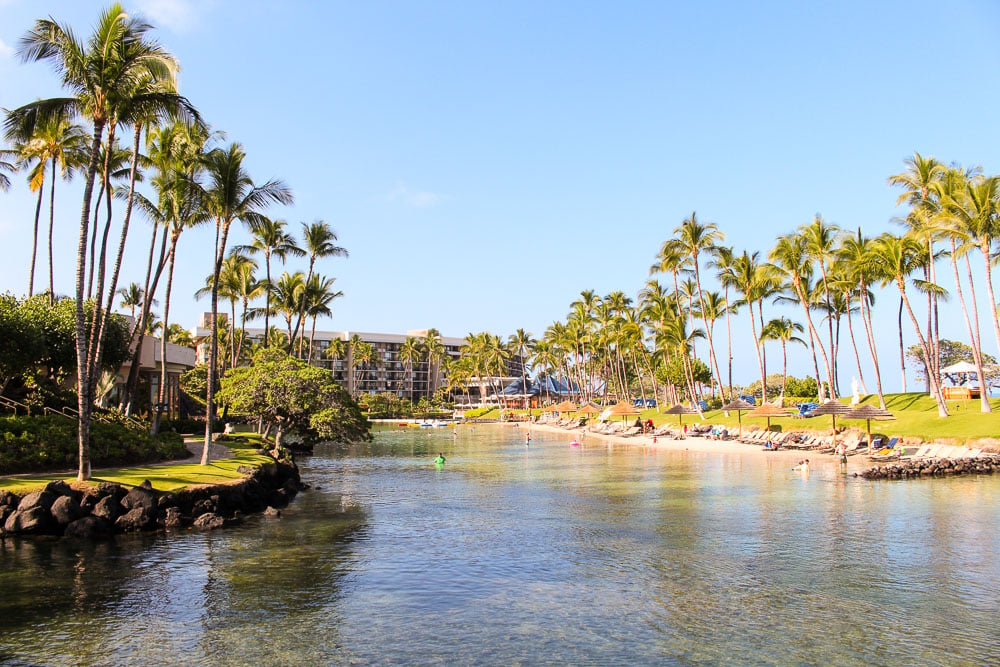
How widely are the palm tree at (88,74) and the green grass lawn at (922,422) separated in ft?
133

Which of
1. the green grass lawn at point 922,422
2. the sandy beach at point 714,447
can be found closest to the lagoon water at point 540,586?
the green grass lawn at point 922,422

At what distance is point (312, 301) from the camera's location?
63250 millimetres

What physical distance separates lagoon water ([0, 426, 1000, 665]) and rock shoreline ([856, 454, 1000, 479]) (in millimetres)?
3655

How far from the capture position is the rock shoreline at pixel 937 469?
3198cm

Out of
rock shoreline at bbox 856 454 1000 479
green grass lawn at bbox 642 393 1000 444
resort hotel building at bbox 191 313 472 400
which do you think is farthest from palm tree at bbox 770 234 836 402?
resort hotel building at bbox 191 313 472 400

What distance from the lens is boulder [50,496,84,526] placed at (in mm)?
20359

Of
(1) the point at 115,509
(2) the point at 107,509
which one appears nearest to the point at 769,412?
(1) the point at 115,509

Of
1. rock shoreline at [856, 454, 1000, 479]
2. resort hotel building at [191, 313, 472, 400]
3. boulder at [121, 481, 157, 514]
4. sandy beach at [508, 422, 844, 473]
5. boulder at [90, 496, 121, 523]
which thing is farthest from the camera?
resort hotel building at [191, 313, 472, 400]

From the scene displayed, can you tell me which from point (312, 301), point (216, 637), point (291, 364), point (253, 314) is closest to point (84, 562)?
point (216, 637)

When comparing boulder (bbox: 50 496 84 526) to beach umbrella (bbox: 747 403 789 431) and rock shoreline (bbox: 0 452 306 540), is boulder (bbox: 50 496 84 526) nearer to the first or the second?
rock shoreline (bbox: 0 452 306 540)

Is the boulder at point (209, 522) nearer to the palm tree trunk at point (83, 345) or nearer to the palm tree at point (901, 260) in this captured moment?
the palm tree trunk at point (83, 345)

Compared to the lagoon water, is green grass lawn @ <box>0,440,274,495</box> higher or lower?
higher

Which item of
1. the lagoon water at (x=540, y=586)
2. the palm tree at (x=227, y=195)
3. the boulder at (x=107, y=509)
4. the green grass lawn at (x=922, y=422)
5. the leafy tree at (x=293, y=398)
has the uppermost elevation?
the palm tree at (x=227, y=195)

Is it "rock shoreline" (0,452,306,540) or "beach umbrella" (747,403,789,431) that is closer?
"rock shoreline" (0,452,306,540)
